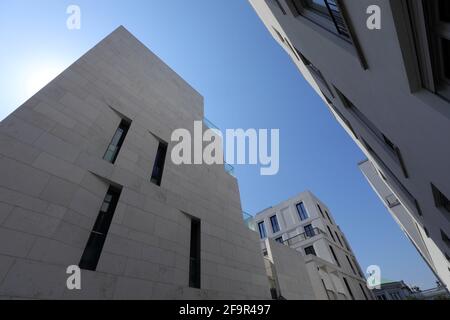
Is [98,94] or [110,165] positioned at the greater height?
[98,94]

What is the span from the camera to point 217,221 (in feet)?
36.0

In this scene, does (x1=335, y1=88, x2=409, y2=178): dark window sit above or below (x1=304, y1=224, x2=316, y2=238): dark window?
below

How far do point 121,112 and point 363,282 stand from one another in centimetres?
4034

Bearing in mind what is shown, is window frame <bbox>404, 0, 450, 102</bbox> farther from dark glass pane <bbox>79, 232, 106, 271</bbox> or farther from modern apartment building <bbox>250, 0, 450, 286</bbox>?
dark glass pane <bbox>79, 232, 106, 271</bbox>

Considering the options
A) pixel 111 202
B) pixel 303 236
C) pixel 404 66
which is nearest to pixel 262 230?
pixel 303 236

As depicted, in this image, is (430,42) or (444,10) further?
(430,42)

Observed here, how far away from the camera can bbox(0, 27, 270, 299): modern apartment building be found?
5.45m

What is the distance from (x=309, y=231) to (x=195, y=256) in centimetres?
2819

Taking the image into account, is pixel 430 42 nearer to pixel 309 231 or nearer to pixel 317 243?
pixel 317 243

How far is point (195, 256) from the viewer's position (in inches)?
358

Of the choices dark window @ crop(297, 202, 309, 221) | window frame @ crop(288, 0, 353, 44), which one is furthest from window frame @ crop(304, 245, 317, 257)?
window frame @ crop(288, 0, 353, 44)

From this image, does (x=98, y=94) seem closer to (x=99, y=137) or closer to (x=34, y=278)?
(x=99, y=137)

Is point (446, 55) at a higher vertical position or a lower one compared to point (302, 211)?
lower
